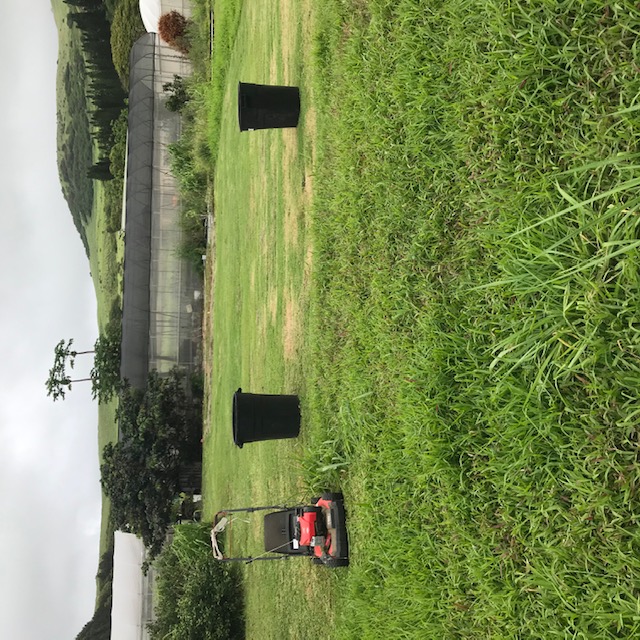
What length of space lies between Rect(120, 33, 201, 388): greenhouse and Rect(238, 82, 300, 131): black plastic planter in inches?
265

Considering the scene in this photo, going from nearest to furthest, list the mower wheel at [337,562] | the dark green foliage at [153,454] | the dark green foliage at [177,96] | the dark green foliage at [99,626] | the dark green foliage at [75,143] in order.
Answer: the mower wheel at [337,562]
the dark green foliage at [153,454]
the dark green foliage at [177,96]
the dark green foliage at [99,626]
the dark green foliage at [75,143]

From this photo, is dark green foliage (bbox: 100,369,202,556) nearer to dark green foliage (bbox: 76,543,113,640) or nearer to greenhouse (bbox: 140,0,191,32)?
greenhouse (bbox: 140,0,191,32)

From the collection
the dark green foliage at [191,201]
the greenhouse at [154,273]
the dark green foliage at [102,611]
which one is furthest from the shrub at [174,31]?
the dark green foliage at [102,611]

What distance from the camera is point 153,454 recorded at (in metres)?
9.88

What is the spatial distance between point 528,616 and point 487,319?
890mm

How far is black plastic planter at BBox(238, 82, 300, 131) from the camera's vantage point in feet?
15.5

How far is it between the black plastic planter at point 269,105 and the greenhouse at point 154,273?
6724mm

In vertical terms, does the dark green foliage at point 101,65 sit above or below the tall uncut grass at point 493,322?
above

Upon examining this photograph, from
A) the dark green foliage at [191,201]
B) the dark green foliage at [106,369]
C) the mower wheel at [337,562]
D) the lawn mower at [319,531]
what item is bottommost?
the mower wheel at [337,562]

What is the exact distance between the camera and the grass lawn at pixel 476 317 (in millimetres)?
1448

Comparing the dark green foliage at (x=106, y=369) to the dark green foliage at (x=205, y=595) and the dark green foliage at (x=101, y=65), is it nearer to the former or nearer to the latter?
the dark green foliage at (x=205, y=595)

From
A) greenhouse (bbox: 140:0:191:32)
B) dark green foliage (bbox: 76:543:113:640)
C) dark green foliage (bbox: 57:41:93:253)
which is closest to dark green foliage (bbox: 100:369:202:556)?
greenhouse (bbox: 140:0:191:32)

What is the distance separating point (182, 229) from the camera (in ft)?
37.3

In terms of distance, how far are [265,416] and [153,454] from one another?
6483 millimetres
